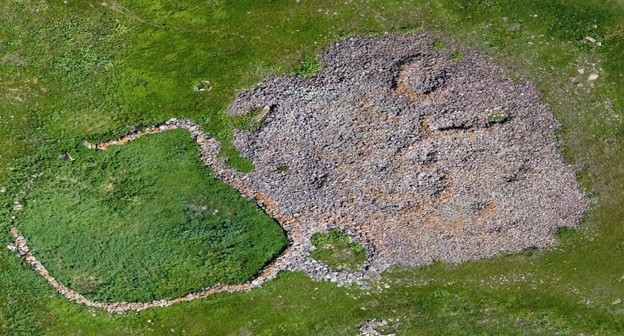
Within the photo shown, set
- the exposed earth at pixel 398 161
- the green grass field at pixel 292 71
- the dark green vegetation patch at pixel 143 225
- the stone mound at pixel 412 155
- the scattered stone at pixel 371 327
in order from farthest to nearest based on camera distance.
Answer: the stone mound at pixel 412 155
the exposed earth at pixel 398 161
the dark green vegetation patch at pixel 143 225
the green grass field at pixel 292 71
the scattered stone at pixel 371 327

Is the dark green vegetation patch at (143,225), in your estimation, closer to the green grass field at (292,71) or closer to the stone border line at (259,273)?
the stone border line at (259,273)

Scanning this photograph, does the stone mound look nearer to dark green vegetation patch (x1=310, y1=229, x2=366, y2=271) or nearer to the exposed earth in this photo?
the exposed earth

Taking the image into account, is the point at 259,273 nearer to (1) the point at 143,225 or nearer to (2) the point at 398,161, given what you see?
(1) the point at 143,225

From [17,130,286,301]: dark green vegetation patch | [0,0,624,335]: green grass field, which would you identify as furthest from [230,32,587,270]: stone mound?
[17,130,286,301]: dark green vegetation patch

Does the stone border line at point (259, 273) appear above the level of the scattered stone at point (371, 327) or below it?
above

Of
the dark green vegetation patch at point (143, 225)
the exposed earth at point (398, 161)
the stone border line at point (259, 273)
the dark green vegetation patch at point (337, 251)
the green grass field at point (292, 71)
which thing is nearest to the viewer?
the stone border line at point (259, 273)

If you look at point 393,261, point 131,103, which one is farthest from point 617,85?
point 131,103

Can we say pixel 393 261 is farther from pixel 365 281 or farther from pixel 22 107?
pixel 22 107

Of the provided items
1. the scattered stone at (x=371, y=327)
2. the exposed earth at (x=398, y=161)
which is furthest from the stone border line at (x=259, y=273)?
the scattered stone at (x=371, y=327)

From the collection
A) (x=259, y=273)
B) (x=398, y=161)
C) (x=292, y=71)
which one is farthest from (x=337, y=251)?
(x=292, y=71)
